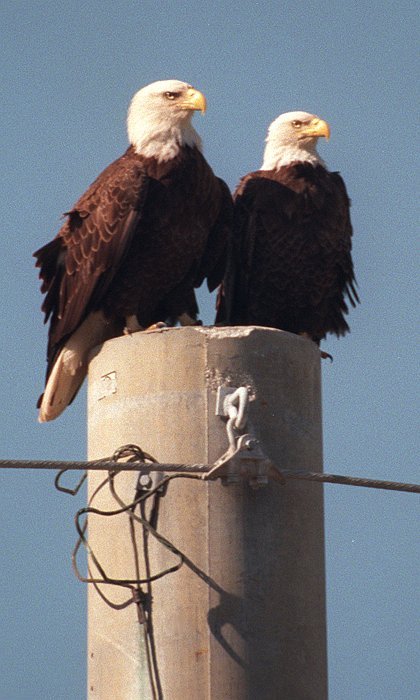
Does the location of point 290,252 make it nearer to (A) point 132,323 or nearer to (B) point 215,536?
(A) point 132,323

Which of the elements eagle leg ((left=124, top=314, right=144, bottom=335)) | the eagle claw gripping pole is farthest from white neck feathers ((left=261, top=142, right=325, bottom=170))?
the eagle claw gripping pole

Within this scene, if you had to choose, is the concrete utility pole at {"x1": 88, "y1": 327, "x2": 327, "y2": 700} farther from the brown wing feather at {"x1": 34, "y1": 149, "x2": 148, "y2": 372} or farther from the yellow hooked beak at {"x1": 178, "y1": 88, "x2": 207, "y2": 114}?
the yellow hooked beak at {"x1": 178, "y1": 88, "x2": 207, "y2": 114}

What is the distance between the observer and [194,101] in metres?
7.88

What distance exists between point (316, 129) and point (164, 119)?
3.59ft

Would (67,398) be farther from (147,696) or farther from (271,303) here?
(147,696)

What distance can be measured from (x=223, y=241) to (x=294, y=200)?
18.8 inches

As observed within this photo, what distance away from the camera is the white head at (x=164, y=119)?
25.5 ft

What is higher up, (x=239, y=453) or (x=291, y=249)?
(x=291, y=249)

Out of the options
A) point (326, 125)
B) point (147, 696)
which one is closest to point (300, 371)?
point (147, 696)

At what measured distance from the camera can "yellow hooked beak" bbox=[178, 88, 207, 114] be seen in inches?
309

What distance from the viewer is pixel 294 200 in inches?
323

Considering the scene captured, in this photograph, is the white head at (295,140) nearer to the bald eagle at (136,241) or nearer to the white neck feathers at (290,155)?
the white neck feathers at (290,155)

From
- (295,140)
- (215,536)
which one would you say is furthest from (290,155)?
(215,536)

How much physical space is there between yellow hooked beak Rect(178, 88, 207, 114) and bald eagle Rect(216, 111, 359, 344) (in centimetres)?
68
